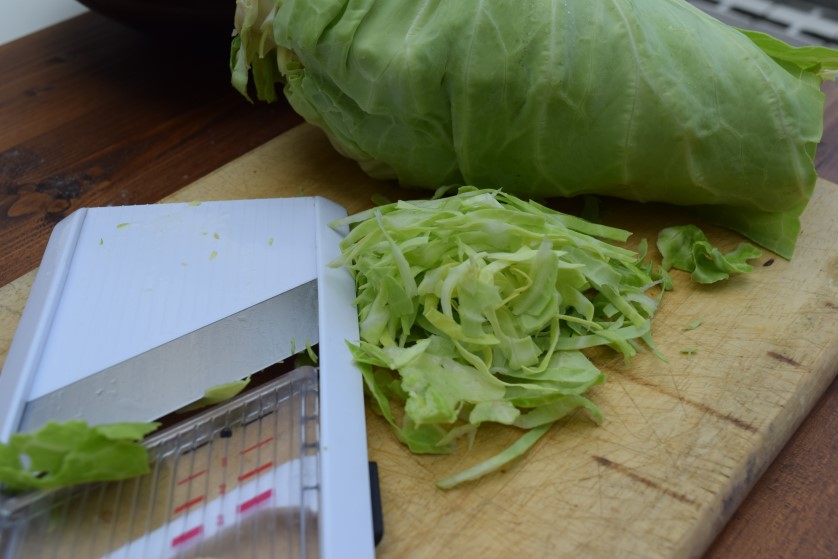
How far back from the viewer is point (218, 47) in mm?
1968

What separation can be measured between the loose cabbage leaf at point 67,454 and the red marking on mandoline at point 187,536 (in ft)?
0.39

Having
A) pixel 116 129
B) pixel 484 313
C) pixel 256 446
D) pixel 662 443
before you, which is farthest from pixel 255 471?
pixel 116 129

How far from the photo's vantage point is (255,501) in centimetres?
98

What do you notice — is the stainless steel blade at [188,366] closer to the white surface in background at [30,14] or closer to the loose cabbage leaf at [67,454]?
the loose cabbage leaf at [67,454]

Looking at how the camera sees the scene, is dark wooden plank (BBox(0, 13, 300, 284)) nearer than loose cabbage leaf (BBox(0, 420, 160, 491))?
No

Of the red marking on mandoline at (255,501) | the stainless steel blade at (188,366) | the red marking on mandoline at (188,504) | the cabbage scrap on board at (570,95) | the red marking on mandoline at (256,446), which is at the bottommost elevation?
the red marking on mandoline at (188,504)

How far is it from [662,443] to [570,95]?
0.61 m

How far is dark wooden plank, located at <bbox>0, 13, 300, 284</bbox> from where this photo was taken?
5.32 feet

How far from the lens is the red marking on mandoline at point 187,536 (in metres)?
0.94

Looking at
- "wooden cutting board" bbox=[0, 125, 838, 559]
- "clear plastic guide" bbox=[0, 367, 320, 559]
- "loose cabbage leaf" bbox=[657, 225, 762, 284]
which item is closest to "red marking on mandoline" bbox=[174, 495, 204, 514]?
"clear plastic guide" bbox=[0, 367, 320, 559]

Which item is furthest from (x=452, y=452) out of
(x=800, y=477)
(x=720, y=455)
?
(x=800, y=477)

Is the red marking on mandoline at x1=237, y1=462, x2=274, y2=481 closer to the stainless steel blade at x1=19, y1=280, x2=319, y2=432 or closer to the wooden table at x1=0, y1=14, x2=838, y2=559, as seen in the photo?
the stainless steel blade at x1=19, y1=280, x2=319, y2=432

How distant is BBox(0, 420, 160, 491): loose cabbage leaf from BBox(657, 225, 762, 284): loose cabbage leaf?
0.96m

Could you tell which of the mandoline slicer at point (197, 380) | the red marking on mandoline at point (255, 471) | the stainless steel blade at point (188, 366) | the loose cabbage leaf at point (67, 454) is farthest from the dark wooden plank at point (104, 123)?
the red marking on mandoline at point (255, 471)
